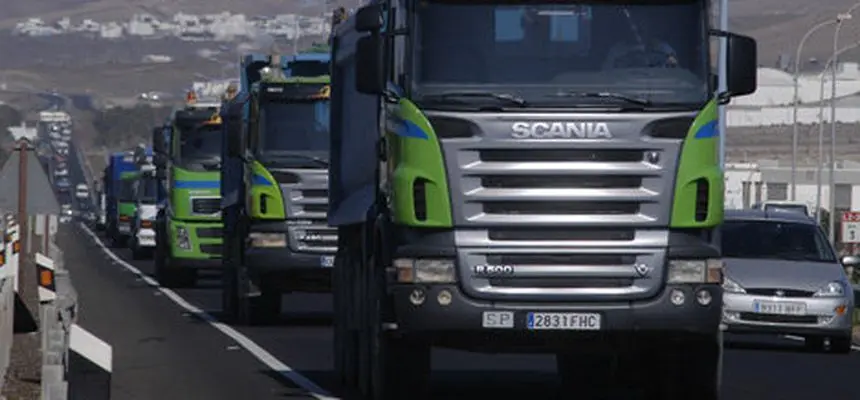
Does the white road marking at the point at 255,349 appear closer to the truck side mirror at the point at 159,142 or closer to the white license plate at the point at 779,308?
the truck side mirror at the point at 159,142

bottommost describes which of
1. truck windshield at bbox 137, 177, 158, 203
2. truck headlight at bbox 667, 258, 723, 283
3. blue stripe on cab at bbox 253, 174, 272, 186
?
truck windshield at bbox 137, 177, 158, 203

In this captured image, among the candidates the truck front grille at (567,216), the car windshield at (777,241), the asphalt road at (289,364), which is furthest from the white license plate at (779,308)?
the truck front grille at (567,216)

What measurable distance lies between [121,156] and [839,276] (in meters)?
71.7

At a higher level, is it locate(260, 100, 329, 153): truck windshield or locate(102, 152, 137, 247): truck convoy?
locate(260, 100, 329, 153): truck windshield

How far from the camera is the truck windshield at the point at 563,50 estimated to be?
18.0m

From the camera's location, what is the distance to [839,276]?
29609 millimetres

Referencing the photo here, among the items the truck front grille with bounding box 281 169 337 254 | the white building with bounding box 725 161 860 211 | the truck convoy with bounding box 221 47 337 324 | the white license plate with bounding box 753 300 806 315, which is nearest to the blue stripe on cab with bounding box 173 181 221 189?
the truck convoy with bounding box 221 47 337 324

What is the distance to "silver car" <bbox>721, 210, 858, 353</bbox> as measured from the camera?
2892 centimetres

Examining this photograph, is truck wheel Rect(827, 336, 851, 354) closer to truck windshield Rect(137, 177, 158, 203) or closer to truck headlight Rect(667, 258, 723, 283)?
truck headlight Rect(667, 258, 723, 283)

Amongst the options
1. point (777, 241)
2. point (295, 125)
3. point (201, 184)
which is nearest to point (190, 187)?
point (201, 184)

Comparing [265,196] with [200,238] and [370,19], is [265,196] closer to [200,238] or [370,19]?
[200,238]

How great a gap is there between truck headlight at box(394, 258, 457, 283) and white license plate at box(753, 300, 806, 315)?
11.4 meters

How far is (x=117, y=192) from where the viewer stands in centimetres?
9281

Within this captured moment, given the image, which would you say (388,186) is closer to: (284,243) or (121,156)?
(284,243)
